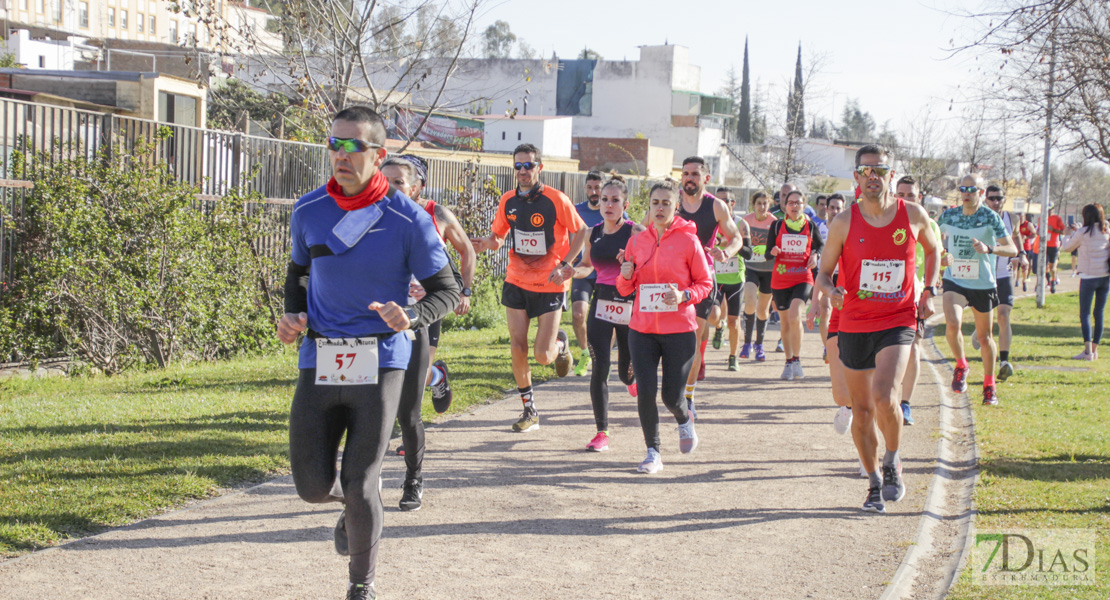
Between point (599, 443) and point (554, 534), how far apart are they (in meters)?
2.17

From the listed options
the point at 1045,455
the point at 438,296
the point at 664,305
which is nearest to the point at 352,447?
the point at 438,296

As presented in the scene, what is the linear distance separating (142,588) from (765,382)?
8.03m

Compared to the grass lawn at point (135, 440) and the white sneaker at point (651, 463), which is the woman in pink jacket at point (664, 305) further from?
the grass lawn at point (135, 440)

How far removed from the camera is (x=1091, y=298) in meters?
14.5

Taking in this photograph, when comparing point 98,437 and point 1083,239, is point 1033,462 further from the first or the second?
point 1083,239

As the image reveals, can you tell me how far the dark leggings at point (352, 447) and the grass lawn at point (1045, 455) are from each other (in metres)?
2.73

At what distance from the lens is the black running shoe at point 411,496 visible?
587cm

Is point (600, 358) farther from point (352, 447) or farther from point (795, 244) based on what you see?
point (795, 244)

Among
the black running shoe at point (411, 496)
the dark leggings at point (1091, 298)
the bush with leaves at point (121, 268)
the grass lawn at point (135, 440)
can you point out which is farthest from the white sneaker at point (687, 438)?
the dark leggings at point (1091, 298)

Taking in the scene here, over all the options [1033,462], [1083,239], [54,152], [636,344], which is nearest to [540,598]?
[636,344]

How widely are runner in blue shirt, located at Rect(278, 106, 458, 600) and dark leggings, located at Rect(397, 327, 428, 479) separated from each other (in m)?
0.88

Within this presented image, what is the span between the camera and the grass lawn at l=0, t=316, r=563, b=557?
17.8 ft

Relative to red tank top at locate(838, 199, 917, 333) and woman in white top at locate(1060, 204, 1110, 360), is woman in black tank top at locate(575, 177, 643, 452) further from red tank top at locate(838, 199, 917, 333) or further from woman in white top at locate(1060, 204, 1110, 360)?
woman in white top at locate(1060, 204, 1110, 360)

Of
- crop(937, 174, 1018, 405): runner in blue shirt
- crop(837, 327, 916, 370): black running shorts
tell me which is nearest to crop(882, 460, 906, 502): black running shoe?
crop(837, 327, 916, 370): black running shorts
